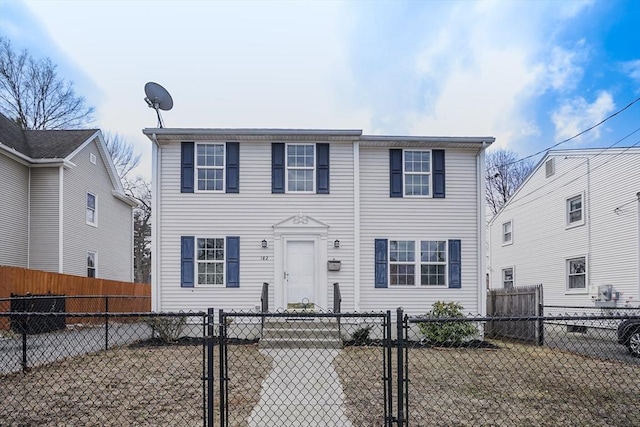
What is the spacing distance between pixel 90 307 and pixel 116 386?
9989mm

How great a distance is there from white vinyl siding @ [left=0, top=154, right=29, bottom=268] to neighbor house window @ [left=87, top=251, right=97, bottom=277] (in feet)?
8.64

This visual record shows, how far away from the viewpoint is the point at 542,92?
22.5 meters

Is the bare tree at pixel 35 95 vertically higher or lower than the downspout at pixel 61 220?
higher

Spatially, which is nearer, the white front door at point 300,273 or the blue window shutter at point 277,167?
the white front door at point 300,273

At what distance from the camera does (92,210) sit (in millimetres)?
18266

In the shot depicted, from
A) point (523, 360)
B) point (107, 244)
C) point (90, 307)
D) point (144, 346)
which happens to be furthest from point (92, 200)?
point (523, 360)

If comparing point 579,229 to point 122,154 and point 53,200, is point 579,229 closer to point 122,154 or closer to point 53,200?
point 53,200

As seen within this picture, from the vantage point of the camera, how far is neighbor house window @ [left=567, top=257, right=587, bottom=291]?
568 inches

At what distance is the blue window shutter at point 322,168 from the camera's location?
1193 cm

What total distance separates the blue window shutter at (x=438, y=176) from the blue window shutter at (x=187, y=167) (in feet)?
20.3

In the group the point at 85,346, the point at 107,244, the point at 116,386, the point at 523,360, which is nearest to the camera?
the point at 116,386

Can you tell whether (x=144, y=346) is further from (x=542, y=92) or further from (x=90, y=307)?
(x=542, y=92)

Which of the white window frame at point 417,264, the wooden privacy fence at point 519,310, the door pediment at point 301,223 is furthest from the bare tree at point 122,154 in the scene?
the wooden privacy fence at point 519,310

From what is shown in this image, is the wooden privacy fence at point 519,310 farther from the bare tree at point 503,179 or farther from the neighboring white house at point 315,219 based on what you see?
the bare tree at point 503,179
